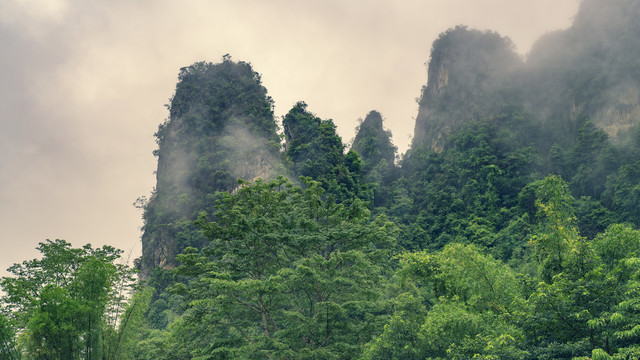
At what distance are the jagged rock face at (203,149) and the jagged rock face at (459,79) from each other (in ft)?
73.8

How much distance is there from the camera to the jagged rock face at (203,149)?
151 ft

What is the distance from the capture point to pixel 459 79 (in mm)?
62219

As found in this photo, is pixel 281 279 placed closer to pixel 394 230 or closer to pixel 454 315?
pixel 394 230

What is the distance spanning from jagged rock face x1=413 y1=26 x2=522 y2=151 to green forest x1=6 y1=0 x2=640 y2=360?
0.91 ft

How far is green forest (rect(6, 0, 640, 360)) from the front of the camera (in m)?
12.9

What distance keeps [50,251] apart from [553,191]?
73.9 ft

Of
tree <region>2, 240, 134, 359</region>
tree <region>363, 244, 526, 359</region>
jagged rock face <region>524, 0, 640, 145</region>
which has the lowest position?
tree <region>363, 244, 526, 359</region>

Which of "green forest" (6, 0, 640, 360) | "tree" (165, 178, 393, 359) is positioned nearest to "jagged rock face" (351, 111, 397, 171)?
"green forest" (6, 0, 640, 360)

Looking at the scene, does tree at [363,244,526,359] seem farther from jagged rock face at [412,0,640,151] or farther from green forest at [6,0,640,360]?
jagged rock face at [412,0,640,151]

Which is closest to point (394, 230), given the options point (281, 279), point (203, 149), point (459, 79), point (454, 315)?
point (281, 279)

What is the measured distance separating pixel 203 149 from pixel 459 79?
114 feet

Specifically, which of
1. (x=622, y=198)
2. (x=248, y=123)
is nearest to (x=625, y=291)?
(x=622, y=198)

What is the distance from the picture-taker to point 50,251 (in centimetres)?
1681

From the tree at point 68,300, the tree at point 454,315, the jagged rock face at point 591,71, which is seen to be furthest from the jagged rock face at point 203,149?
the jagged rock face at point 591,71
